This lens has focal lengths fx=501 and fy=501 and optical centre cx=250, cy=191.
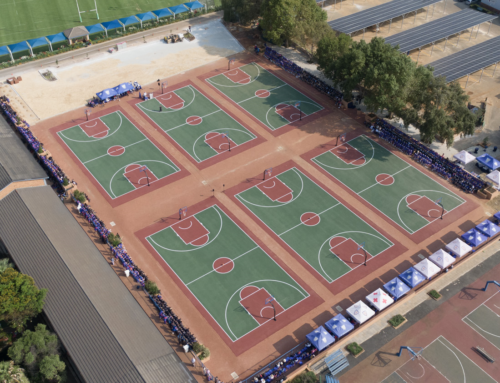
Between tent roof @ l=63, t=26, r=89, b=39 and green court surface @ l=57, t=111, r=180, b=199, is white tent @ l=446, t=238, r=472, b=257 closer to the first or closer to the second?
green court surface @ l=57, t=111, r=180, b=199

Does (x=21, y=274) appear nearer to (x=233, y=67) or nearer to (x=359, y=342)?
(x=359, y=342)

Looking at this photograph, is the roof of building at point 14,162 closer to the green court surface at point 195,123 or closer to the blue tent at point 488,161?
the green court surface at point 195,123

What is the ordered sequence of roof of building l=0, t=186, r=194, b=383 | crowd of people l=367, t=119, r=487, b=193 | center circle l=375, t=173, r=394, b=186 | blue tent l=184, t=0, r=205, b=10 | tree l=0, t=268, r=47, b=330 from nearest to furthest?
roof of building l=0, t=186, r=194, b=383, tree l=0, t=268, r=47, b=330, crowd of people l=367, t=119, r=487, b=193, center circle l=375, t=173, r=394, b=186, blue tent l=184, t=0, r=205, b=10

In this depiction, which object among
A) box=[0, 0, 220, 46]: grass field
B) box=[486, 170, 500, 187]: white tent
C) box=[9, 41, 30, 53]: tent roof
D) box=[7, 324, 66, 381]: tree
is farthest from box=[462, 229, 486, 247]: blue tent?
box=[9, 41, 30, 53]: tent roof

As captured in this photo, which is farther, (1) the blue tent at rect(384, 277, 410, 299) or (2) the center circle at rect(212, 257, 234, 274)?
(2) the center circle at rect(212, 257, 234, 274)

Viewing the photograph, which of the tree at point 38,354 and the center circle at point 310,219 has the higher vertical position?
the tree at point 38,354

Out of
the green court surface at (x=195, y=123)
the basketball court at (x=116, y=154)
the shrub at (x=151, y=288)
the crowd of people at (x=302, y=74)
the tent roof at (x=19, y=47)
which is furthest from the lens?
the tent roof at (x=19, y=47)

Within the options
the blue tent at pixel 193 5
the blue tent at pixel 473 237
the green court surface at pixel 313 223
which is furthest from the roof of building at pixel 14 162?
the blue tent at pixel 473 237
